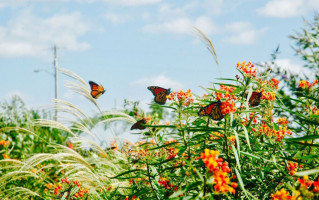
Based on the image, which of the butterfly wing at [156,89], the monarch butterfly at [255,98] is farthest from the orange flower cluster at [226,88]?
the butterfly wing at [156,89]

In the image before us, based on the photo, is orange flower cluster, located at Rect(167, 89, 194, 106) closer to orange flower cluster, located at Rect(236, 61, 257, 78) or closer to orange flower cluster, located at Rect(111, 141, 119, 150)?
orange flower cluster, located at Rect(236, 61, 257, 78)

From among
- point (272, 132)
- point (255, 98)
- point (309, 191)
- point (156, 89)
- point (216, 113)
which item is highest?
point (156, 89)

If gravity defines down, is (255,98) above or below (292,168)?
above

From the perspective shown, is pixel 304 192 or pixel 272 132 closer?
pixel 304 192

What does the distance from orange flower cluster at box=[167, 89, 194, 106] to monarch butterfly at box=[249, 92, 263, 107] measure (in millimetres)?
444

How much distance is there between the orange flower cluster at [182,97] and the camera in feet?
7.14

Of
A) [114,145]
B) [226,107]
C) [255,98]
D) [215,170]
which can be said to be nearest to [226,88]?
[255,98]

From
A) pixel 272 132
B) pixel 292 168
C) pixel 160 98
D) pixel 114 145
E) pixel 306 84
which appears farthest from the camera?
pixel 114 145

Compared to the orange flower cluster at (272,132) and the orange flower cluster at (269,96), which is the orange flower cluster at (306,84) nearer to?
the orange flower cluster at (269,96)

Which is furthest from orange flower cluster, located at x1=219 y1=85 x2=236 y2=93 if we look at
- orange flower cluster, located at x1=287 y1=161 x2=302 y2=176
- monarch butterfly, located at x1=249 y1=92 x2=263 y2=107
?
orange flower cluster, located at x1=287 y1=161 x2=302 y2=176

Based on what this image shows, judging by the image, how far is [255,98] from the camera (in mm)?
2363

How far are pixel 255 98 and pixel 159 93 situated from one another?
1173 millimetres

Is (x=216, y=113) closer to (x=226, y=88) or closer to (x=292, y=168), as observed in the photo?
(x=226, y=88)

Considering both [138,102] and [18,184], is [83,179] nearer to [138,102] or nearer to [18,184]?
[138,102]
